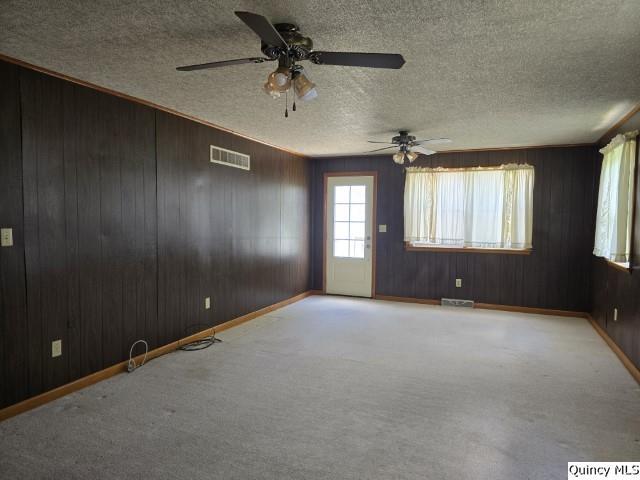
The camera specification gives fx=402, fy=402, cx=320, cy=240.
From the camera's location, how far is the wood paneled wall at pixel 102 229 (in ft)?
9.15

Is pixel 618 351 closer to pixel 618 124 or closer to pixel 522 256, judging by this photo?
pixel 522 256

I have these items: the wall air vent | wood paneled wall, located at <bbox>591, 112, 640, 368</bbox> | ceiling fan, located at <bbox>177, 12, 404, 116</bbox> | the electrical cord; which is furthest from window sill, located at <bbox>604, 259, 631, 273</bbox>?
the electrical cord

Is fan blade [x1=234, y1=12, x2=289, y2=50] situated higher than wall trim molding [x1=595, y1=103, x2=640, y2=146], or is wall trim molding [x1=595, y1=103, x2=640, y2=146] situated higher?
wall trim molding [x1=595, y1=103, x2=640, y2=146]

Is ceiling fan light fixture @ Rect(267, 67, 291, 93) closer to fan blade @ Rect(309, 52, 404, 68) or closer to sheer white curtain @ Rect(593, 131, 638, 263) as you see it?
fan blade @ Rect(309, 52, 404, 68)

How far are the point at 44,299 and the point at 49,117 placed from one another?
134 centimetres

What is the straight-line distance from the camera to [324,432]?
101 inches

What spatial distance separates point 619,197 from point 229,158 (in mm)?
4169

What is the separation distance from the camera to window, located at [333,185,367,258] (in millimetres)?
6980

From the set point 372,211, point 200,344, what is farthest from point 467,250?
point 200,344

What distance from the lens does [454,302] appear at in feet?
20.7

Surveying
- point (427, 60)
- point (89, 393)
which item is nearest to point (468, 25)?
point (427, 60)

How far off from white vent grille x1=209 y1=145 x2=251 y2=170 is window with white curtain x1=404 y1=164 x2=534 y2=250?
8.90 feet

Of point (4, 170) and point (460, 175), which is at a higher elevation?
point (460, 175)

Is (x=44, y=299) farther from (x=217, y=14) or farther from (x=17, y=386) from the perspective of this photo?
(x=217, y=14)
